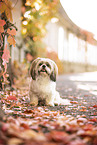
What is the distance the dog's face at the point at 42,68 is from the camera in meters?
3.51

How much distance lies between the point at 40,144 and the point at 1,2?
1.94 metres

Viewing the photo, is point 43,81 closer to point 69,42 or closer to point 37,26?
point 37,26

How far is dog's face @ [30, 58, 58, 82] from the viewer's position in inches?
138

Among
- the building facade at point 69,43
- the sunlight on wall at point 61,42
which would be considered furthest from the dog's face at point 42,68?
the sunlight on wall at point 61,42

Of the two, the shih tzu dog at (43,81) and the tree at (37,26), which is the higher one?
the tree at (37,26)

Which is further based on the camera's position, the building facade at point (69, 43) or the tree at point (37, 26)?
the building facade at point (69, 43)

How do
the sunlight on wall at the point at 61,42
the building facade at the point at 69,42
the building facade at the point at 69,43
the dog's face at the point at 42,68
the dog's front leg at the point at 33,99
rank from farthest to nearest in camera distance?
1. the sunlight on wall at the point at 61,42
2. the building facade at the point at 69,42
3. the building facade at the point at 69,43
4. the dog's front leg at the point at 33,99
5. the dog's face at the point at 42,68

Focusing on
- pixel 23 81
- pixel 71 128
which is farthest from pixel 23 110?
pixel 23 81

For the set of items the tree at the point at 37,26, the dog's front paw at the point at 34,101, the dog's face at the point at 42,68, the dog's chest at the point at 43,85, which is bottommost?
the dog's front paw at the point at 34,101

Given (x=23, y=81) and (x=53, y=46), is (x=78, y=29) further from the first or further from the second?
(x=23, y=81)

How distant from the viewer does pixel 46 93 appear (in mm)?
3717

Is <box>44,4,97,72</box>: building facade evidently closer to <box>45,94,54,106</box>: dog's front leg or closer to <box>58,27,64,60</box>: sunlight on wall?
<box>58,27,64,60</box>: sunlight on wall

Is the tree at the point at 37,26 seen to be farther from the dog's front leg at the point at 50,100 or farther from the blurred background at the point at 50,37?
the dog's front leg at the point at 50,100

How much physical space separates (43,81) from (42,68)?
25cm
